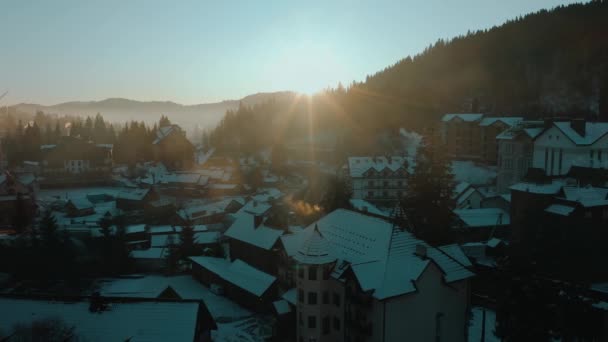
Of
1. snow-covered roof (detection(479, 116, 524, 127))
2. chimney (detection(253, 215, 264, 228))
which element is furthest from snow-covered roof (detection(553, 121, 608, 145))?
chimney (detection(253, 215, 264, 228))

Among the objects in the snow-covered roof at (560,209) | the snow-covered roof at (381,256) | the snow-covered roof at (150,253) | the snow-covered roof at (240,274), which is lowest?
the snow-covered roof at (150,253)

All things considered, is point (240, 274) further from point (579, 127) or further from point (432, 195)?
point (579, 127)

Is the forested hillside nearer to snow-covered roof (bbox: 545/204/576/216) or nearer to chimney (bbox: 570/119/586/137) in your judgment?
chimney (bbox: 570/119/586/137)

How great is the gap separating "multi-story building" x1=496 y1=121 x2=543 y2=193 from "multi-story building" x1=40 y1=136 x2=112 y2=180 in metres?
55.2

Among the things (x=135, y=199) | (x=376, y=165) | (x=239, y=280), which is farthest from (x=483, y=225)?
(x=135, y=199)

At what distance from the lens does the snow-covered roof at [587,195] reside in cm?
2569

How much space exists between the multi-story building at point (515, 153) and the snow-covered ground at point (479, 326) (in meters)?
23.0

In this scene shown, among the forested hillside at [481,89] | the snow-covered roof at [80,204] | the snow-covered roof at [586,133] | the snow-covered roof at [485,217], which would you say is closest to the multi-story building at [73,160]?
the snow-covered roof at [80,204]

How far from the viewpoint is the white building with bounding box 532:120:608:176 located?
35156 millimetres

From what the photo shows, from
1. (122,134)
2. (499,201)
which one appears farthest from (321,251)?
(122,134)

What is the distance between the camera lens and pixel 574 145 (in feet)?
116

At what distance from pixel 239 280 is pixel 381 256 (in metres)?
11.1

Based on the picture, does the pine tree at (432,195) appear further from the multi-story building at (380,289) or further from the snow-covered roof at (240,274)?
the snow-covered roof at (240,274)

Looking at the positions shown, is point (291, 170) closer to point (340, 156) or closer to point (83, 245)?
point (340, 156)
